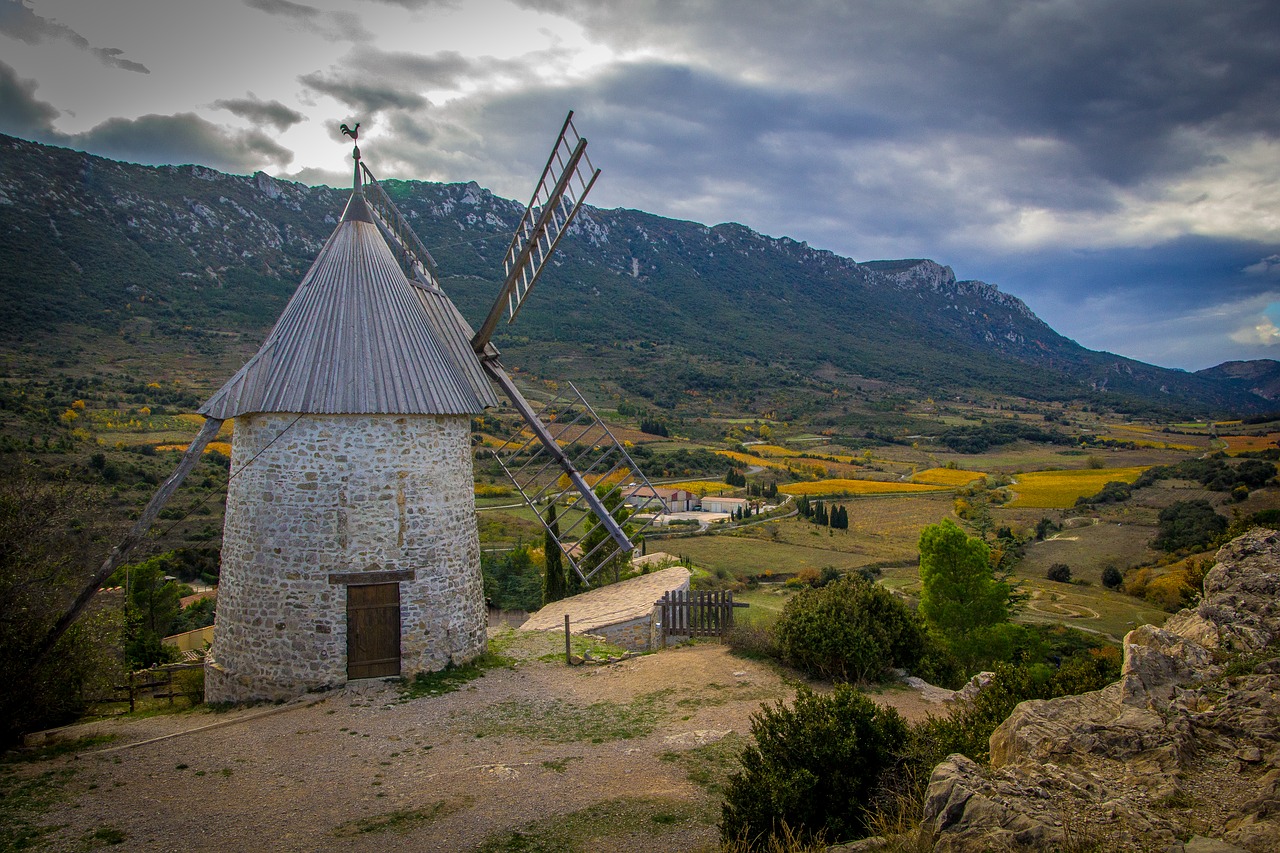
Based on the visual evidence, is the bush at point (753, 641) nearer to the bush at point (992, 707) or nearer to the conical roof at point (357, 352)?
the bush at point (992, 707)

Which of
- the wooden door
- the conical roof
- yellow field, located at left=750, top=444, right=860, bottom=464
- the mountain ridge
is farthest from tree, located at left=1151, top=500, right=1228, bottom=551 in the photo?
yellow field, located at left=750, top=444, right=860, bottom=464

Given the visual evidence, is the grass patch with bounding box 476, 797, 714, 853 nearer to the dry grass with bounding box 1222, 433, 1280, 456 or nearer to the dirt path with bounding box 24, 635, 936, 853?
the dirt path with bounding box 24, 635, 936, 853

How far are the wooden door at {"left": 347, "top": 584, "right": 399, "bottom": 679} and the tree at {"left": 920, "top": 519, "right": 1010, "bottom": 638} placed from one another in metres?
12.3

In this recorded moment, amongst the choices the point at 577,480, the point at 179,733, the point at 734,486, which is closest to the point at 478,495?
the point at 734,486

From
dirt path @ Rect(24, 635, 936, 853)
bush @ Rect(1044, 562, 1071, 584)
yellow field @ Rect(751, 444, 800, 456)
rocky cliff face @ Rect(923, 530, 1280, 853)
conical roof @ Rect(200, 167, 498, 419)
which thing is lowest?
bush @ Rect(1044, 562, 1071, 584)

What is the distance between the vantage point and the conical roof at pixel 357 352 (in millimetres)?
10023

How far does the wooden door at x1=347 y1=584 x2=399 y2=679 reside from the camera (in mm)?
10188

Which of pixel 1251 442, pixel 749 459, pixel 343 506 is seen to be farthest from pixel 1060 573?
pixel 749 459

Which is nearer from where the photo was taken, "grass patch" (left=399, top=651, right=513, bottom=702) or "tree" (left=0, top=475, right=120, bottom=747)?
"tree" (left=0, top=475, right=120, bottom=747)

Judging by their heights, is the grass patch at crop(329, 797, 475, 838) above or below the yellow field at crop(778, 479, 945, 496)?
below

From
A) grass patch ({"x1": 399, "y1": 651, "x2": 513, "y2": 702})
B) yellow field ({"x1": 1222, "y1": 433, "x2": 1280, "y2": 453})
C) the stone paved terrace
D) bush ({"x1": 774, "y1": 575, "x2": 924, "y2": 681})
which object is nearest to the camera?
grass patch ({"x1": 399, "y1": 651, "x2": 513, "y2": 702})

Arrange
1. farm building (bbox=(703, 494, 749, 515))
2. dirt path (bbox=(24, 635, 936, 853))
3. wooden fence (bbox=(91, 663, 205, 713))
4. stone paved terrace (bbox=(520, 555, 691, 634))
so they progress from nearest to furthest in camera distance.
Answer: dirt path (bbox=(24, 635, 936, 853))
wooden fence (bbox=(91, 663, 205, 713))
stone paved terrace (bbox=(520, 555, 691, 634))
farm building (bbox=(703, 494, 749, 515))

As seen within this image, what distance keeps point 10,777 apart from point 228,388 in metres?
5.41

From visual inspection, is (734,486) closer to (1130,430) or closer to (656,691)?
(656,691)
